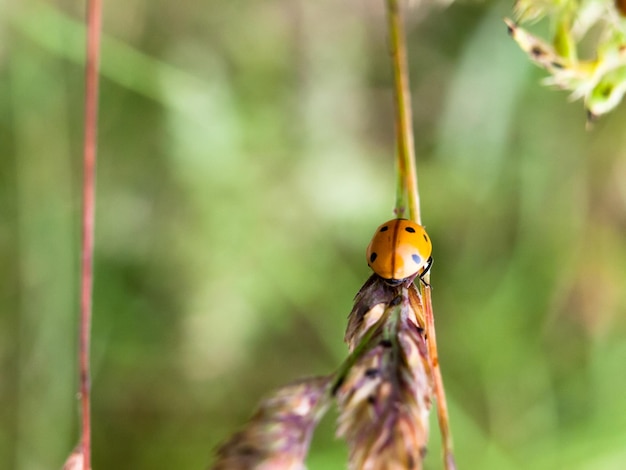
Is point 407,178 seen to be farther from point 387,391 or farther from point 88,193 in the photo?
point 88,193

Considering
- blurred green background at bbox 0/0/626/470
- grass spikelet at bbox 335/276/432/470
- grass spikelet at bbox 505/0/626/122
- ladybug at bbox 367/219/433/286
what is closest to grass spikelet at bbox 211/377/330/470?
grass spikelet at bbox 335/276/432/470

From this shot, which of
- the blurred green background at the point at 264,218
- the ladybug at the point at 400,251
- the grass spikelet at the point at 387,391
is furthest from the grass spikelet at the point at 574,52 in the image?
the blurred green background at the point at 264,218

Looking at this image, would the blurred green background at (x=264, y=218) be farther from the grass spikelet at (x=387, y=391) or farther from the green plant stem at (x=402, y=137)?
the grass spikelet at (x=387, y=391)

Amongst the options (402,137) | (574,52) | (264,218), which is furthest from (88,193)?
(264,218)

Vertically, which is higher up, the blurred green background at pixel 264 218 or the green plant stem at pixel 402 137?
the blurred green background at pixel 264 218

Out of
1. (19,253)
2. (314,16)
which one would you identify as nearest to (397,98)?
(314,16)
